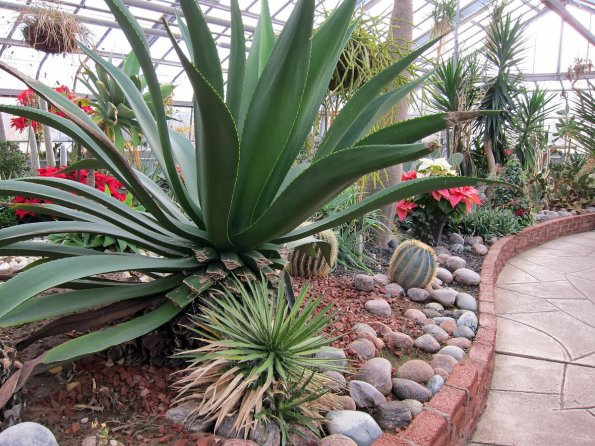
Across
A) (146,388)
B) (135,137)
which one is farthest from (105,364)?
(135,137)

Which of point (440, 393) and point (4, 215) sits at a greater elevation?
point (4, 215)

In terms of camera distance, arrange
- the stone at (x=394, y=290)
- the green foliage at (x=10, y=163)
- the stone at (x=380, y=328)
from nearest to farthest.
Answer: the stone at (x=380, y=328) < the stone at (x=394, y=290) < the green foliage at (x=10, y=163)

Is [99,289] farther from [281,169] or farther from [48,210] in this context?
[281,169]

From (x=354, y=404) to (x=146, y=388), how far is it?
0.65 metres

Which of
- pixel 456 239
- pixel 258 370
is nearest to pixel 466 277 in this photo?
pixel 456 239

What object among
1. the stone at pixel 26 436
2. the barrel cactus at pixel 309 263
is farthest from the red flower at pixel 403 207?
the stone at pixel 26 436

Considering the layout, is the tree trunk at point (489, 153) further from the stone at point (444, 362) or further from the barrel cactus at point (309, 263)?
the stone at point (444, 362)

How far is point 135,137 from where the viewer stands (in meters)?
3.61

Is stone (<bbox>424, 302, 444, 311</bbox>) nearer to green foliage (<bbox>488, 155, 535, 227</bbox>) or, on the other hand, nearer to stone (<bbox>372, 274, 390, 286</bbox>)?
stone (<bbox>372, 274, 390, 286</bbox>)

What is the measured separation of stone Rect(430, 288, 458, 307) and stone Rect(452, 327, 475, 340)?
0.46 m

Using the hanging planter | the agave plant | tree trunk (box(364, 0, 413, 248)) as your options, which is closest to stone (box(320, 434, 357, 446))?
the agave plant

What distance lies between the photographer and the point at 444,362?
207 cm

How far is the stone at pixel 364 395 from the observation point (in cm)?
169

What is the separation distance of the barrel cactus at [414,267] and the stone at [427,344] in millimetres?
786
